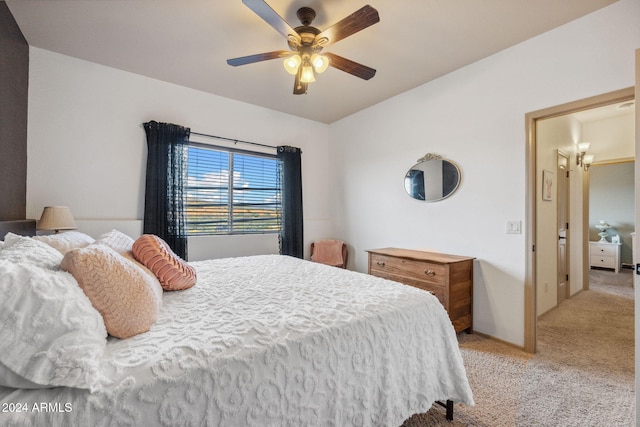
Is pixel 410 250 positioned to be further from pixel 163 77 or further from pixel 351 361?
pixel 163 77

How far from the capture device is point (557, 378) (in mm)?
1915

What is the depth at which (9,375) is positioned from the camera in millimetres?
Result: 667

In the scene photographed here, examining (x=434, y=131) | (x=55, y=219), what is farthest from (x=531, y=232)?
(x=55, y=219)

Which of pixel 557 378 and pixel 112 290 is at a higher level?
pixel 112 290

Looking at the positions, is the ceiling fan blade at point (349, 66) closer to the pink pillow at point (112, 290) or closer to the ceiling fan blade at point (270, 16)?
the ceiling fan blade at point (270, 16)

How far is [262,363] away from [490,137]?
2.80 m

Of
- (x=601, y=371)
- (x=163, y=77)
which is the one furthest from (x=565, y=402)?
(x=163, y=77)

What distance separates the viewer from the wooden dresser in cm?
244

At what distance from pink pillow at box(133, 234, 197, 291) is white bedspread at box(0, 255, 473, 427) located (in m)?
0.06

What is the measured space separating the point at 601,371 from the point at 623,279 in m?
4.18

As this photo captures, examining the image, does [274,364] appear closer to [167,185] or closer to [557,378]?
[557,378]

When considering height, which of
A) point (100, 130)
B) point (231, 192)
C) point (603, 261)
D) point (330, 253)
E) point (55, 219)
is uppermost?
point (100, 130)

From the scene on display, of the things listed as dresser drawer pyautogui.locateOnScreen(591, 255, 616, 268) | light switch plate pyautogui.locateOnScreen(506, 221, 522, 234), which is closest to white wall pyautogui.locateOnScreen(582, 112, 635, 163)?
dresser drawer pyautogui.locateOnScreen(591, 255, 616, 268)

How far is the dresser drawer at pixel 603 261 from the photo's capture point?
5262 millimetres
